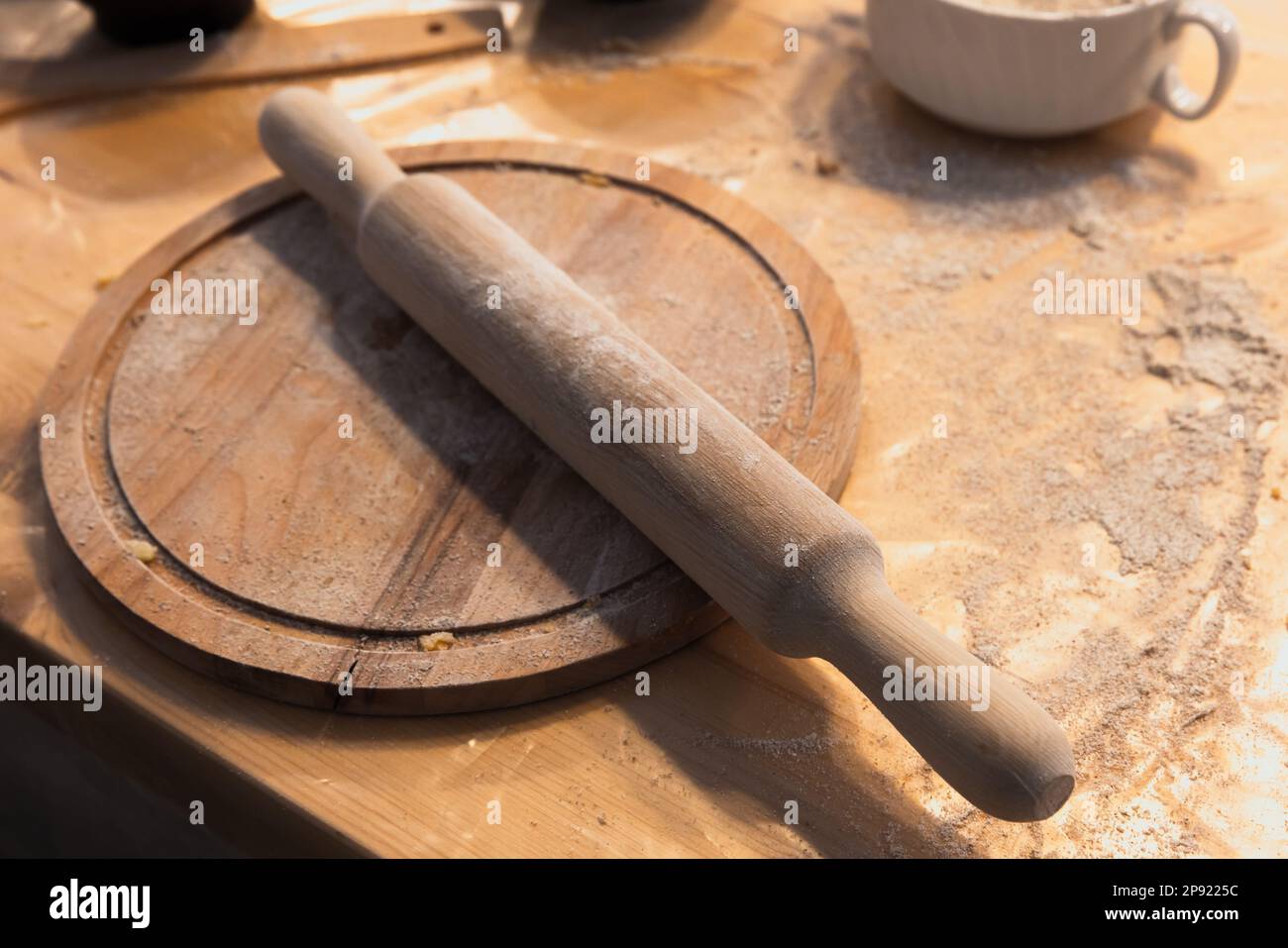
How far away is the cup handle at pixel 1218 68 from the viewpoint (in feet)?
5.26

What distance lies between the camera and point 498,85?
1.90 m

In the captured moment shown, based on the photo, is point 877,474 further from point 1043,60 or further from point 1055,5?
point 1055,5

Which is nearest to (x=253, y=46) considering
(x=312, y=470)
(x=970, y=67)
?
(x=312, y=470)

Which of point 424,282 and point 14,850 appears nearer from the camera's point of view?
point 424,282

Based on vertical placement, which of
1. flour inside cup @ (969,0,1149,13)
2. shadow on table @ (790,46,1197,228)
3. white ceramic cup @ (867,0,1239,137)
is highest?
flour inside cup @ (969,0,1149,13)

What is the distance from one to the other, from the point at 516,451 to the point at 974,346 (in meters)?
0.58

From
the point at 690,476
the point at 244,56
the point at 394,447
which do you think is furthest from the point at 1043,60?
the point at 244,56

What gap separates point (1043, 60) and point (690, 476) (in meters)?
0.88

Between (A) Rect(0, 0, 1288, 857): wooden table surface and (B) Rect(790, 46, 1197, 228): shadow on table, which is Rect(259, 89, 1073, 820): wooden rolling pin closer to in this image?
(A) Rect(0, 0, 1288, 857): wooden table surface

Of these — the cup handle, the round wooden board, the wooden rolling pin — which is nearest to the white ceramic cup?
the cup handle

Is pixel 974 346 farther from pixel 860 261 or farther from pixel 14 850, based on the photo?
pixel 14 850

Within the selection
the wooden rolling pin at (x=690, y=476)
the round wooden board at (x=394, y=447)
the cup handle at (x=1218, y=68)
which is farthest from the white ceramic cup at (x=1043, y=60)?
the wooden rolling pin at (x=690, y=476)

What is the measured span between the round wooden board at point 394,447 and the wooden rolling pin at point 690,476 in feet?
0.23

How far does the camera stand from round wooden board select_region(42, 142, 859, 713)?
1.13 m
